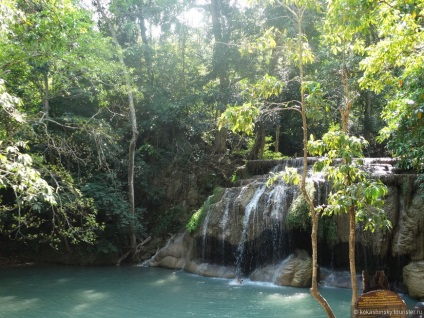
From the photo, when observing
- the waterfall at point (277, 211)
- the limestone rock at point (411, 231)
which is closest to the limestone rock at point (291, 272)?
the waterfall at point (277, 211)

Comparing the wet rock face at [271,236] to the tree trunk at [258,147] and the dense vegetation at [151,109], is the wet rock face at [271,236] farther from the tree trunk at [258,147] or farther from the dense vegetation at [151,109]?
the tree trunk at [258,147]

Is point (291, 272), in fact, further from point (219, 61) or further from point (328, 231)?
point (219, 61)

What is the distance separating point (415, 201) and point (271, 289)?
459 centimetres

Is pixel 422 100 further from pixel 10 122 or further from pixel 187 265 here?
pixel 187 265

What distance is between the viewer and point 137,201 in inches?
635

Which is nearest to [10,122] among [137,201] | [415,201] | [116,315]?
[116,315]

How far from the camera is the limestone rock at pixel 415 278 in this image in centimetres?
876

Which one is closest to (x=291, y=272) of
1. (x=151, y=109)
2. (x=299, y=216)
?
(x=299, y=216)

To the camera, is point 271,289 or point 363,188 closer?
point 363,188

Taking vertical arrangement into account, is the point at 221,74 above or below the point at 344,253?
above

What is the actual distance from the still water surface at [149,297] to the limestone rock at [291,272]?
0.27 meters

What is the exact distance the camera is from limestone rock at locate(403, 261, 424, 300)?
8758 millimetres

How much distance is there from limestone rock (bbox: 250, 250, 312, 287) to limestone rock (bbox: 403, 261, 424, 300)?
7.83 feet

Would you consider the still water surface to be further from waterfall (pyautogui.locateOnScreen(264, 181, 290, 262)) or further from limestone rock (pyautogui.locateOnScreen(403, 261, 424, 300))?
limestone rock (pyautogui.locateOnScreen(403, 261, 424, 300))
